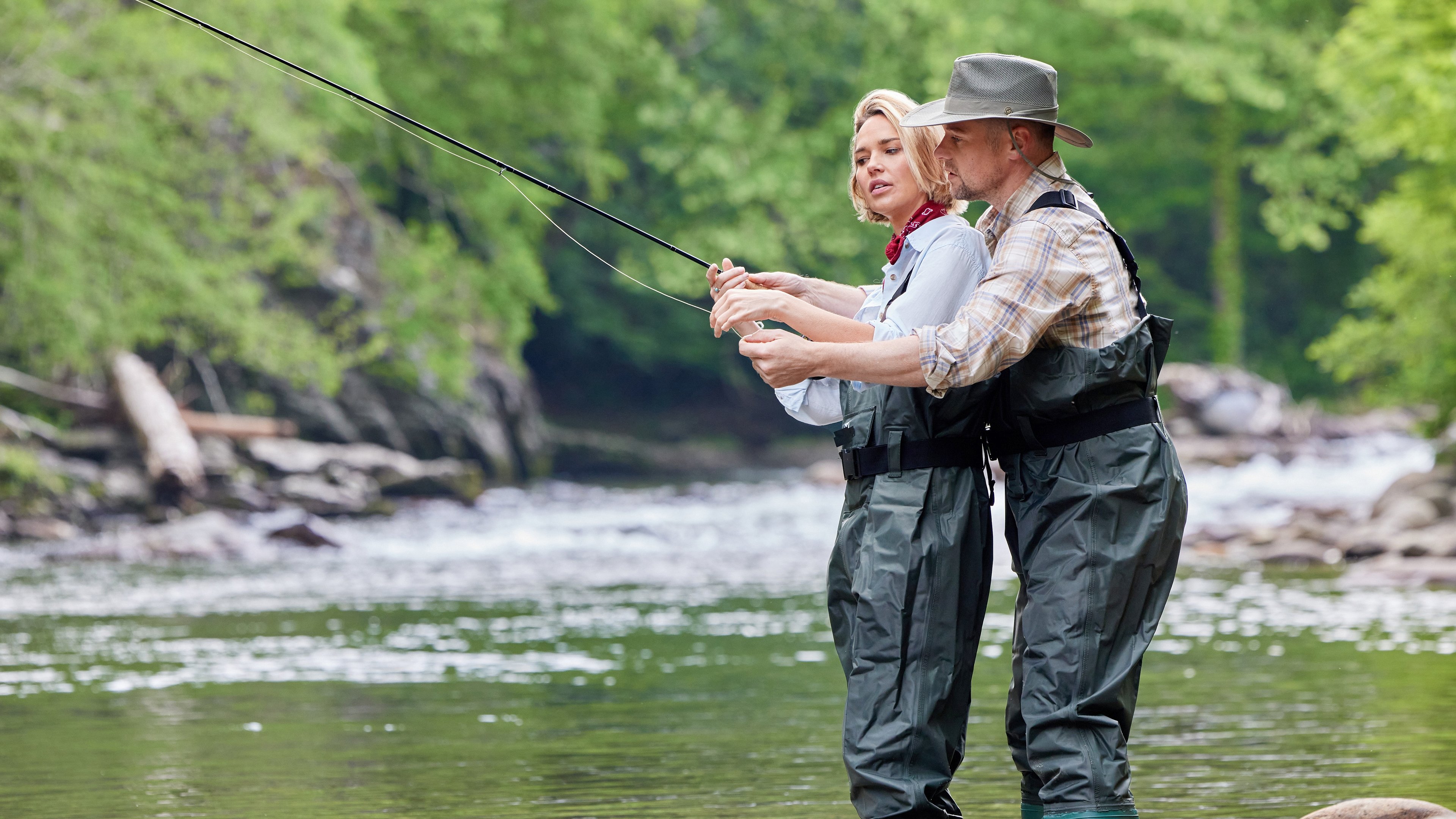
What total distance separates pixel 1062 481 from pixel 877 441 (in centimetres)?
33

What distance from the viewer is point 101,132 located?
14.5 m

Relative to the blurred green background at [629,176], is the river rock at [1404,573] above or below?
below

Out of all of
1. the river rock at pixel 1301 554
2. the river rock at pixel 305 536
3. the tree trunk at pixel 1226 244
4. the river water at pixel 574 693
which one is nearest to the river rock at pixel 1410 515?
the river rock at pixel 1301 554

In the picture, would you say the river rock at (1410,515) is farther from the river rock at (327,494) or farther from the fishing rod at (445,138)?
the fishing rod at (445,138)

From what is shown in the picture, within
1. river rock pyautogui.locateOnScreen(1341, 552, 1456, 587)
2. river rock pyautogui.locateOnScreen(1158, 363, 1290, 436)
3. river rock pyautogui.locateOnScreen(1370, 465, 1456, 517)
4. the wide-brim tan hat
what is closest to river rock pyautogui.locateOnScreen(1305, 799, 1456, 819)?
the wide-brim tan hat

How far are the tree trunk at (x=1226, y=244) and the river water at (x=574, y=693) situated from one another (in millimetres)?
22028

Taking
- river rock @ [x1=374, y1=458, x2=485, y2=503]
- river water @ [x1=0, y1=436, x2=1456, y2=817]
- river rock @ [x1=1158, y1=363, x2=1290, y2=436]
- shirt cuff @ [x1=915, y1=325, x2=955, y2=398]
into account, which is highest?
river rock @ [x1=1158, y1=363, x2=1290, y2=436]

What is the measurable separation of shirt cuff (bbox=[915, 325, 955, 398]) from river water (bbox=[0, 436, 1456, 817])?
1781 mm

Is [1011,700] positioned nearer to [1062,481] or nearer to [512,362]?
[1062,481]

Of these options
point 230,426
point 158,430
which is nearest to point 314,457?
point 230,426

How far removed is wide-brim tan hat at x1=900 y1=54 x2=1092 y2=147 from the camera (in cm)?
301

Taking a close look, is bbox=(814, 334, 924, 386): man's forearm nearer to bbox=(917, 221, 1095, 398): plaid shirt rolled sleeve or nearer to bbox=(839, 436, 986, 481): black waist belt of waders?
bbox=(917, 221, 1095, 398): plaid shirt rolled sleeve

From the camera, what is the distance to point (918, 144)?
3285 millimetres

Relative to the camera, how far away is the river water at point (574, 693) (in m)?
4.64
